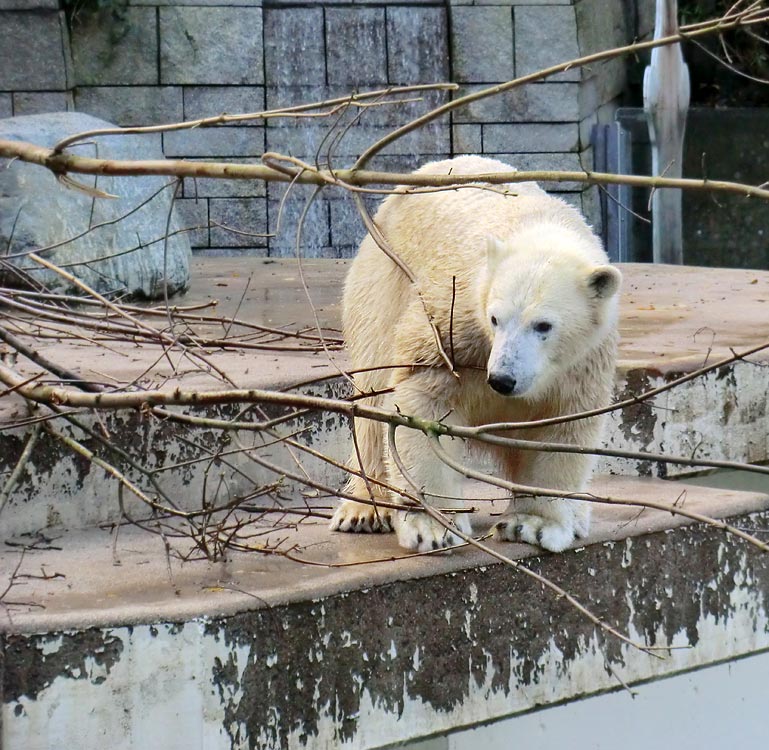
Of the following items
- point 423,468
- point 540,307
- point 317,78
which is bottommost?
point 423,468

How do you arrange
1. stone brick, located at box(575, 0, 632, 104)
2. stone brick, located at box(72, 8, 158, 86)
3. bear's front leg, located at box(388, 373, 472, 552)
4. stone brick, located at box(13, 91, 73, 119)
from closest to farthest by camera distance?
bear's front leg, located at box(388, 373, 472, 552)
stone brick, located at box(13, 91, 73, 119)
stone brick, located at box(72, 8, 158, 86)
stone brick, located at box(575, 0, 632, 104)

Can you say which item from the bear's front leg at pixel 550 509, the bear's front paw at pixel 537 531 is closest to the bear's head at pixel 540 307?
the bear's front leg at pixel 550 509

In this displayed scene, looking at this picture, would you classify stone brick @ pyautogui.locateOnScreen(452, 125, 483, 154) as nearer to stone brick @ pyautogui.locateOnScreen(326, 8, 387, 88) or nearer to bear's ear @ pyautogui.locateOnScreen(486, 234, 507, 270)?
stone brick @ pyautogui.locateOnScreen(326, 8, 387, 88)

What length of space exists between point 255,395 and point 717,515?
1655mm

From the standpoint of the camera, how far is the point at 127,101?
346 inches

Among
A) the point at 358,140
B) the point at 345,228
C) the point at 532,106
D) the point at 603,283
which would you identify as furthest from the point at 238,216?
the point at 603,283

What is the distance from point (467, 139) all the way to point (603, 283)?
661 cm

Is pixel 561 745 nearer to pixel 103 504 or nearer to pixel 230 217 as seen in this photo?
pixel 103 504

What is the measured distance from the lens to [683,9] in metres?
10.5

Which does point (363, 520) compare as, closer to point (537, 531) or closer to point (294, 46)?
point (537, 531)

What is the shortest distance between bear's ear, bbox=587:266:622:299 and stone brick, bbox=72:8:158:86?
6.65 metres

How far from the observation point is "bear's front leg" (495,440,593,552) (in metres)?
2.90

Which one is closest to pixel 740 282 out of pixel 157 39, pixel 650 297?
pixel 650 297

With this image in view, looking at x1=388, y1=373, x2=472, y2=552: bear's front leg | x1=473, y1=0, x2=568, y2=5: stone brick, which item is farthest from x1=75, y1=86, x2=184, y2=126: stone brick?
x1=388, y1=373, x2=472, y2=552: bear's front leg
